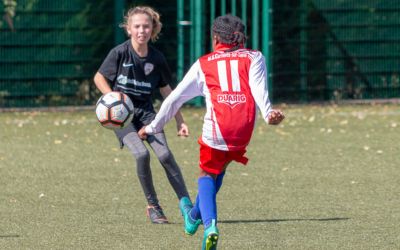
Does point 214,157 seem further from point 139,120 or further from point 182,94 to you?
point 139,120

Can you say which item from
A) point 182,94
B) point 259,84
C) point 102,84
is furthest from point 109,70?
point 259,84

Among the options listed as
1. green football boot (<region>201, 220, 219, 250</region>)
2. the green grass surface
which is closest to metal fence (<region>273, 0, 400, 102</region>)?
the green grass surface

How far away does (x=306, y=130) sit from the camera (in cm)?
1634

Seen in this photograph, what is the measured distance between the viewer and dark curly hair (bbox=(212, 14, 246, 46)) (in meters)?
7.54

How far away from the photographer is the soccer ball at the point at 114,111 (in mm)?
8531

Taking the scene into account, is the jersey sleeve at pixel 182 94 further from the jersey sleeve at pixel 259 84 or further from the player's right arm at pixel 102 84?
the player's right arm at pixel 102 84

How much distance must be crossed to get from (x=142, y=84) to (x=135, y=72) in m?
0.11

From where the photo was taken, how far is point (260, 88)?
7.35m

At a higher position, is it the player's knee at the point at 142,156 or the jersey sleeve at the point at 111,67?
the jersey sleeve at the point at 111,67

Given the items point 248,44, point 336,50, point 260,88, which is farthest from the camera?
point 336,50

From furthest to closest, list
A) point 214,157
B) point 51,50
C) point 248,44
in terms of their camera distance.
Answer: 1. point 248,44
2. point 51,50
3. point 214,157

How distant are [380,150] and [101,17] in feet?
26.3

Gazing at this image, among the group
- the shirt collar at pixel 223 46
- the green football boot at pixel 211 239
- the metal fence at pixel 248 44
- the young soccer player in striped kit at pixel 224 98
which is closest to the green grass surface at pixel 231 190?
the young soccer player in striped kit at pixel 224 98

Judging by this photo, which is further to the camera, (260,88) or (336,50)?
(336,50)
